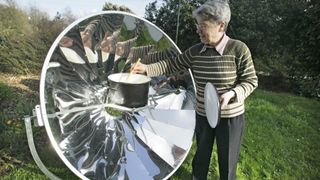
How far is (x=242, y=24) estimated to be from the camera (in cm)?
907

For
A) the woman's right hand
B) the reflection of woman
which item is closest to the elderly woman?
the woman's right hand

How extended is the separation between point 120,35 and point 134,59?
240 mm

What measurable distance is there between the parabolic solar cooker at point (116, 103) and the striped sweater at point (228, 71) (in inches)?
18.4

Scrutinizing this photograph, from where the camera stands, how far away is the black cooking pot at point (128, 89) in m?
3.10

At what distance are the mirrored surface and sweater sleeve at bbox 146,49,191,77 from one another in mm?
123

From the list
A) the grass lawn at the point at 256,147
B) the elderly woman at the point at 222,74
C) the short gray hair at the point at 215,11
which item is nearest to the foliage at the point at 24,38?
the grass lawn at the point at 256,147

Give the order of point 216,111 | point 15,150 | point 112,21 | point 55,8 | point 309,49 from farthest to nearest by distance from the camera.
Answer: point 309,49 < point 55,8 < point 15,150 < point 112,21 < point 216,111

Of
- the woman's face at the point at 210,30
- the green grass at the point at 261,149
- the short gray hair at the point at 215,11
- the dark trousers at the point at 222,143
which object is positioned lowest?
the green grass at the point at 261,149

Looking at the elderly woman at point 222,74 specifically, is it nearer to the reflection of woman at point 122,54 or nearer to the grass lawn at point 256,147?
the reflection of woman at point 122,54

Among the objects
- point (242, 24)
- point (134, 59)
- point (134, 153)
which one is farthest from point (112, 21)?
point (242, 24)

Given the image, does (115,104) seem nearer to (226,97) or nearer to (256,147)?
(226,97)

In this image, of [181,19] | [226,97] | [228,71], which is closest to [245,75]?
[228,71]

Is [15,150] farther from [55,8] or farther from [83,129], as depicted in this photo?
[55,8]

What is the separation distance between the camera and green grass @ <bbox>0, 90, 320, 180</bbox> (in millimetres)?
3824
